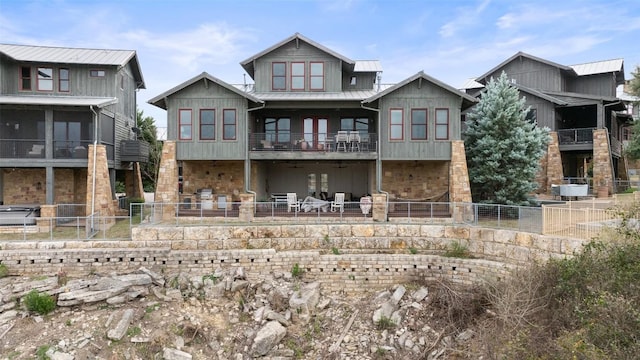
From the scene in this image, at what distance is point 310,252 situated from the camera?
1447 centimetres

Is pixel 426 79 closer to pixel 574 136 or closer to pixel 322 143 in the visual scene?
pixel 322 143

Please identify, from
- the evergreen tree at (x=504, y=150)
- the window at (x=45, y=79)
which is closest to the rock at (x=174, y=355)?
the evergreen tree at (x=504, y=150)

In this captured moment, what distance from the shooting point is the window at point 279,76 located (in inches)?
809

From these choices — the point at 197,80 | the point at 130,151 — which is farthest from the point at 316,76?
the point at 130,151

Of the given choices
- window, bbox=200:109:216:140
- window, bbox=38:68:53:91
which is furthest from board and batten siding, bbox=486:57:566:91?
window, bbox=38:68:53:91

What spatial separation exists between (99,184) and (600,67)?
111 feet

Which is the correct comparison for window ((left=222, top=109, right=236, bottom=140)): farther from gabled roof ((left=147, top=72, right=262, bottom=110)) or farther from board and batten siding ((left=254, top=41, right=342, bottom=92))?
board and batten siding ((left=254, top=41, right=342, bottom=92))

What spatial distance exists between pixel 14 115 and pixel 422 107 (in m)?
22.0

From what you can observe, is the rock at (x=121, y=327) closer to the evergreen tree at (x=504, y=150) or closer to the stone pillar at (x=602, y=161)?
the evergreen tree at (x=504, y=150)

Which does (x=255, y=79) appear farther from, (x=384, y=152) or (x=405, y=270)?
(x=405, y=270)

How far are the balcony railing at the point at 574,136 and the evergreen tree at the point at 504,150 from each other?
593 cm

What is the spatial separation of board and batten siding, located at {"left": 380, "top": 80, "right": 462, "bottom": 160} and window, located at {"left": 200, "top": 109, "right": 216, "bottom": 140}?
8448mm

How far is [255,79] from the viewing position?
20.6m

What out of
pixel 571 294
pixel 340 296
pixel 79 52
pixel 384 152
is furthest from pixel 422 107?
pixel 79 52
